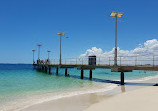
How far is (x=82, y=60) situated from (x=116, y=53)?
7009 millimetres

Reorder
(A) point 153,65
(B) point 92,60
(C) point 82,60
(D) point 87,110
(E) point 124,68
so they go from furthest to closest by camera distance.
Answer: (C) point 82,60, (B) point 92,60, (E) point 124,68, (A) point 153,65, (D) point 87,110

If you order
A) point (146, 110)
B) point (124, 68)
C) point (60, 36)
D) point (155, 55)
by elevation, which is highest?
point (60, 36)

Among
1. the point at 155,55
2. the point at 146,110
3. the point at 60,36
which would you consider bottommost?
the point at 146,110

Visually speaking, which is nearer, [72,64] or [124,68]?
[124,68]

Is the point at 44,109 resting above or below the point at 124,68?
below

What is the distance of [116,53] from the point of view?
591 inches

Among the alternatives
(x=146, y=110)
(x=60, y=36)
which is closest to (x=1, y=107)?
(x=146, y=110)

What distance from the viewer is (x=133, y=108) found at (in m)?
5.83

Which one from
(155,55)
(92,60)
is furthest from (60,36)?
(155,55)

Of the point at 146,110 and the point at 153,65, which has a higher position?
the point at 153,65

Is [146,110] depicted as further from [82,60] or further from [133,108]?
[82,60]

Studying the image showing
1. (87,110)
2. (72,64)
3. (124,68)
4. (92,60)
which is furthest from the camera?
(72,64)

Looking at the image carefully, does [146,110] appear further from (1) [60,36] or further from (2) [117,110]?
(1) [60,36]

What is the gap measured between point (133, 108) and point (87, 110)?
1.89m
